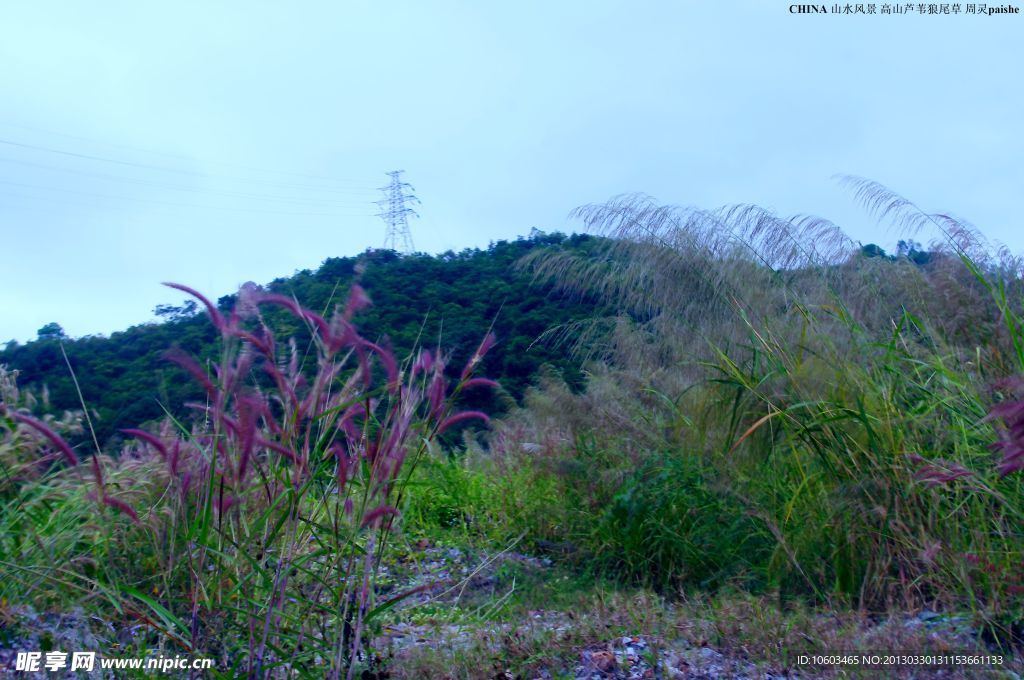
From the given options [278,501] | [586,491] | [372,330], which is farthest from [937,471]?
[372,330]

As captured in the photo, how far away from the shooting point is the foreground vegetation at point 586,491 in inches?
110

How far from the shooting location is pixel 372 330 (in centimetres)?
727

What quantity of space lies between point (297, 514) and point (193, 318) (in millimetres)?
4169

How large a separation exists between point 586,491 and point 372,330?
8.03ft

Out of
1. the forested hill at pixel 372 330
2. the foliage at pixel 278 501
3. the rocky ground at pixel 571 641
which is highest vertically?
the forested hill at pixel 372 330

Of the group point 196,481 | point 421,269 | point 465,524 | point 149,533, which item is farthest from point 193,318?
point 421,269

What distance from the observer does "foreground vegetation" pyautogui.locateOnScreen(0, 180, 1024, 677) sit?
2.78 m

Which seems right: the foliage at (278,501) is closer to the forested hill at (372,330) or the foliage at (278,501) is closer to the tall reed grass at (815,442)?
the forested hill at (372,330)

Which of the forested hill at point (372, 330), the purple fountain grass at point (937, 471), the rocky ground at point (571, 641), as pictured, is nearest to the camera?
the rocky ground at point (571, 641)

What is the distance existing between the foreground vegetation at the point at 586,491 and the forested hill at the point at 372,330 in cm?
28

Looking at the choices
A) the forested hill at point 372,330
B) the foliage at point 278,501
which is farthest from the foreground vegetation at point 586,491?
the forested hill at point 372,330

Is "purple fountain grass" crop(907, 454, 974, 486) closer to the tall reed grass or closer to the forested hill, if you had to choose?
the tall reed grass

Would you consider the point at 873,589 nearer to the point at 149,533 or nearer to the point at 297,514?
the point at 297,514

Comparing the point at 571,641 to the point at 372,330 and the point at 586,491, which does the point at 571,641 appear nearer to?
the point at 586,491
